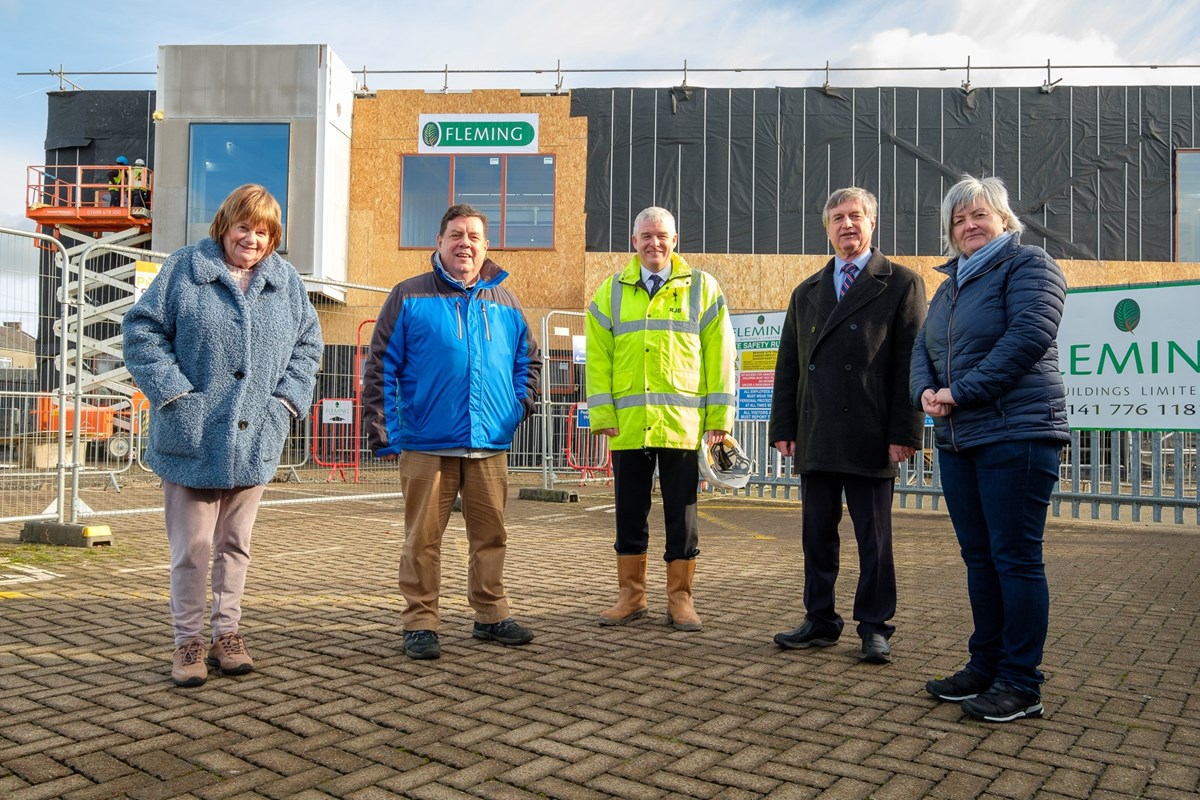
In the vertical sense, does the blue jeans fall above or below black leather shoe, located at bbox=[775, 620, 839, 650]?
above

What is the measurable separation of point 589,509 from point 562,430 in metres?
4.48

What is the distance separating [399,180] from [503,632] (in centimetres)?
1891

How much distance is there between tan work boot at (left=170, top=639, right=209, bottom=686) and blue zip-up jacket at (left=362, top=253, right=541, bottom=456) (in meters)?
1.10

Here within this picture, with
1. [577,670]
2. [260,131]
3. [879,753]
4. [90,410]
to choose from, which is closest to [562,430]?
[90,410]

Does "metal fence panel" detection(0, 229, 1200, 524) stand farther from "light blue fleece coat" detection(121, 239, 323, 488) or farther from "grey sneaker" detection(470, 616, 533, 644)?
"grey sneaker" detection(470, 616, 533, 644)

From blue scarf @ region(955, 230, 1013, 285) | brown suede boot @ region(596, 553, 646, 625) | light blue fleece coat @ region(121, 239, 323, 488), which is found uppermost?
blue scarf @ region(955, 230, 1013, 285)

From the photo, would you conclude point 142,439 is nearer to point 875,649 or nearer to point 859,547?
point 859,547

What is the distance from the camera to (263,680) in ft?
12.6

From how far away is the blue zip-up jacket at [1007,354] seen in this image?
138 inches

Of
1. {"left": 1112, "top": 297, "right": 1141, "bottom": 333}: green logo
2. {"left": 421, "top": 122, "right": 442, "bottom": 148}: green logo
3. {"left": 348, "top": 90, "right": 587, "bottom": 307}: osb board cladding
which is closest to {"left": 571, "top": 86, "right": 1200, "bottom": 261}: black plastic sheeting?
{"left": 348, "top": 90, "right": 587, "bottom": 307}: osb board cladding

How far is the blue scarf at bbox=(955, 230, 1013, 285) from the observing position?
3.70m

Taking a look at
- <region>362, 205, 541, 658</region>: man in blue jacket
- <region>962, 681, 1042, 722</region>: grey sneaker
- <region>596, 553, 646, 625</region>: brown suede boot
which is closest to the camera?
<region>962, 681, 1042, 722</region>: grey sneaker

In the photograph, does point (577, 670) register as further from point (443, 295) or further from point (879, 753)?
point (443, 295)

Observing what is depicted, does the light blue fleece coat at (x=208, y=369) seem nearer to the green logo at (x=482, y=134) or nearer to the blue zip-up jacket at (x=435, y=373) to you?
the blue zip-up jacket at (x=435, y=373)
